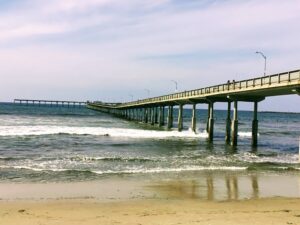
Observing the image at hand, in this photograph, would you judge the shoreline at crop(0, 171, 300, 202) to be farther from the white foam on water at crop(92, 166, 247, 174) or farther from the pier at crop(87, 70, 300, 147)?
the pier at crop(87, 70, 300, 147)

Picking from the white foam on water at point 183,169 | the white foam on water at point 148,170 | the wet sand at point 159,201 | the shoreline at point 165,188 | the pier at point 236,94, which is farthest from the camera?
the pier at point 236,94

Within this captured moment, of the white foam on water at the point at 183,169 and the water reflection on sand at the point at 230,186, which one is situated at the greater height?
the white foam on water at the point at 183,169

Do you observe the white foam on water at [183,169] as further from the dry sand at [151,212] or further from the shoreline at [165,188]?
the dry sand at [151,212]

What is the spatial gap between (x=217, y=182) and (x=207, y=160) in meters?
8.85

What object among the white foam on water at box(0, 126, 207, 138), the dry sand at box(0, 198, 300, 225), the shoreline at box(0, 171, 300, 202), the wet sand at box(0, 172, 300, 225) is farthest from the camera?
the white foam on water at box(0, 126, 207, 138)

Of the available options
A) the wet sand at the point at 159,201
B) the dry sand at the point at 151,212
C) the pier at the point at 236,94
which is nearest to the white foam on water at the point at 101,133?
the pier at the point at 236,94

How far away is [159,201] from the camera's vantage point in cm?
1534

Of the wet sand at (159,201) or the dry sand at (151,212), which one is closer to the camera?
the dry sand at (151,212)

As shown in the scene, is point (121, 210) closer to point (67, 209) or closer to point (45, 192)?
point (67, 209)

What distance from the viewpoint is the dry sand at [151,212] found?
11.9 m

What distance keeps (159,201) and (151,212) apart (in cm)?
217

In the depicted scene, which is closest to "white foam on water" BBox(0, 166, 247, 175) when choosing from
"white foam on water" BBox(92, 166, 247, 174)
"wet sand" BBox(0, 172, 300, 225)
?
"white foam on water" BBox(92, 166, 247, 174)

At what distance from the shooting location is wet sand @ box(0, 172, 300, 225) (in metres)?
12.2

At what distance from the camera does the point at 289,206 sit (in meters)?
14.5
